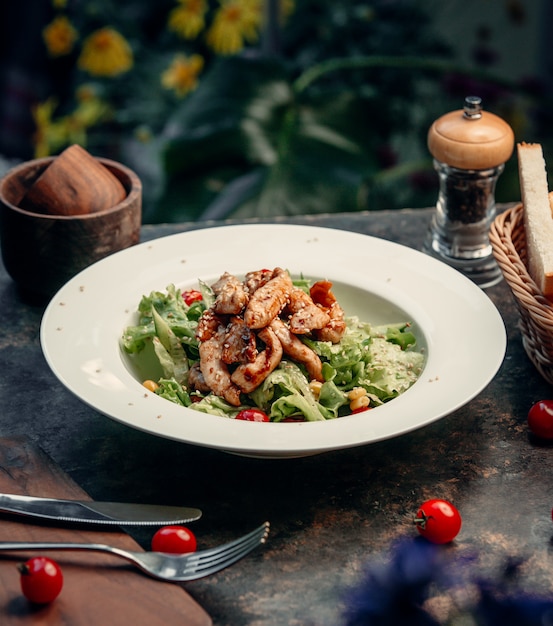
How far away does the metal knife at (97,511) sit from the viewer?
5.47ft

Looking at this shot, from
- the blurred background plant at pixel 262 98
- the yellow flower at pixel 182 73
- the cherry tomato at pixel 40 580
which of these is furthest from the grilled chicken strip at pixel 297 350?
the yellow flower at pixel 182 73

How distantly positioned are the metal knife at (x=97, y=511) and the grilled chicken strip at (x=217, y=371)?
33cm

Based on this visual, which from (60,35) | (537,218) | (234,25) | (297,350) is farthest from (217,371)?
(60,35)

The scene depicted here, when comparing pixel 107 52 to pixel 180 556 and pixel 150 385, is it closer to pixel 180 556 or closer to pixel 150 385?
pixel 150 385

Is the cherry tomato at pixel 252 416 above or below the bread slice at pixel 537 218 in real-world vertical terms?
below

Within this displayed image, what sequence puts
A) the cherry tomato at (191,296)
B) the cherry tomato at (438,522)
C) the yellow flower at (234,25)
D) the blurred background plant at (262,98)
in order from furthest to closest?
the yellow flower at (234,25), the blurred background plant at (262,98), the cherry tomato at (191,296), the cherry tomato at (438,522)

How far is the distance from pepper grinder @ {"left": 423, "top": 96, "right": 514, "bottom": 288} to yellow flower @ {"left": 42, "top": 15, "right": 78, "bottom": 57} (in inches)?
120

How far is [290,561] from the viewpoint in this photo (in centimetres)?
169

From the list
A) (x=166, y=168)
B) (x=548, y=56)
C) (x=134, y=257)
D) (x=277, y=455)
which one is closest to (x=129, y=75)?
(x=166, y=168)

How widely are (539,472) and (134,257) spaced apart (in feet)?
3.94

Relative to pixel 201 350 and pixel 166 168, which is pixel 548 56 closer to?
pixel 166 168

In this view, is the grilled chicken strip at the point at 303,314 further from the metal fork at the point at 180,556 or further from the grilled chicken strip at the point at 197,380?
the metal fork at the point at 180,556

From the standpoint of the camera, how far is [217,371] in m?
2.01

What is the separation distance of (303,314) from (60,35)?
3634 millimetres
